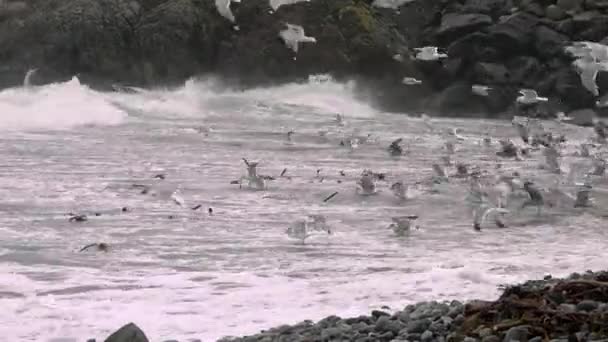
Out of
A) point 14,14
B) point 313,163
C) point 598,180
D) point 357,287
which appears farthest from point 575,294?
point 14,14

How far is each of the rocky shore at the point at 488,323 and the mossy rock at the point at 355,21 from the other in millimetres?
19032

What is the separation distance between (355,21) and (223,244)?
1732 centimetres

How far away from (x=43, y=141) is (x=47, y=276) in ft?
26.8

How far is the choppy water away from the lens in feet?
17.1

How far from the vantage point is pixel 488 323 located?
419 centimetres

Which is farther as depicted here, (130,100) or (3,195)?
(130,100)

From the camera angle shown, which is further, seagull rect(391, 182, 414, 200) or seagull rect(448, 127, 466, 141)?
seagull rect(448, 127, 466, 141)

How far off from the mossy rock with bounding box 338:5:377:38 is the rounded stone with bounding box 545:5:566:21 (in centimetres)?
431

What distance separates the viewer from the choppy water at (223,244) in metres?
5.21

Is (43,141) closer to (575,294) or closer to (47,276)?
(47,276)

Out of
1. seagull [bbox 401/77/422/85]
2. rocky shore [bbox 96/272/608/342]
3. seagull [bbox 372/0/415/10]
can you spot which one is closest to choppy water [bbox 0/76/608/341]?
rocky shore [bbox 96/272/608/342]

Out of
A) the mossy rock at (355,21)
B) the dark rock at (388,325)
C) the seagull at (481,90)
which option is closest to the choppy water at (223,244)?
the dark rock at (388,325)

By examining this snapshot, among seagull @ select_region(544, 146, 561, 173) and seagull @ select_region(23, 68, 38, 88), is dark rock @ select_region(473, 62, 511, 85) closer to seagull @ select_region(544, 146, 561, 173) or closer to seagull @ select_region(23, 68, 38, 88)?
seagull @ select_region(544, 146, 561, 173)

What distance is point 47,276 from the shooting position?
5805 mm
